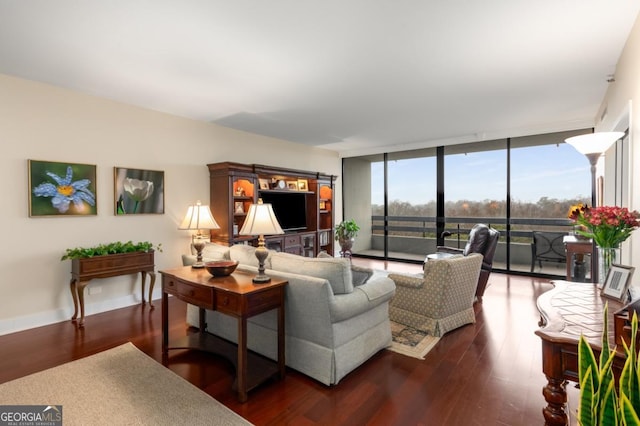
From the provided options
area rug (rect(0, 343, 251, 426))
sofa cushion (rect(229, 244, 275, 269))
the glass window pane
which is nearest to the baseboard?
area rug (rect(0, 343, 251, 426))

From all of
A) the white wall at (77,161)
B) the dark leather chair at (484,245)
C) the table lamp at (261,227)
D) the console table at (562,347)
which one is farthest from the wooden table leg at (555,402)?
the white wall at (77,161)

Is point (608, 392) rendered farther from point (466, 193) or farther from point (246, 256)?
point (466, 193)

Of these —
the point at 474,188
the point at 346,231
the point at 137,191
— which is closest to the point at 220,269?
the point at 137,191

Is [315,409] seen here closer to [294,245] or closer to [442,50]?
[442,50]

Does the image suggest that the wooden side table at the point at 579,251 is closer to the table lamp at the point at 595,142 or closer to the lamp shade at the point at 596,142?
the table lamp at the point at 595,142


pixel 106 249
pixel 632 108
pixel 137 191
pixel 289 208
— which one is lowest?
pixel 106 249

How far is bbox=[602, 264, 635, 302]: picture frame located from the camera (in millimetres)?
1657

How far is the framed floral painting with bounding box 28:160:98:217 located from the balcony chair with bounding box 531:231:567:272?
711cm

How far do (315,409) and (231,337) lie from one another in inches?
48.5

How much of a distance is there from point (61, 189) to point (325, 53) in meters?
3.35

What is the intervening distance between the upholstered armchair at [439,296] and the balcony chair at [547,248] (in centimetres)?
323


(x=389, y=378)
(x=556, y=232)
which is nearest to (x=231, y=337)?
(x=389, y=378)

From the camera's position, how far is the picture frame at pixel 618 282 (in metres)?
1.66

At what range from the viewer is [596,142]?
2.29 meters
